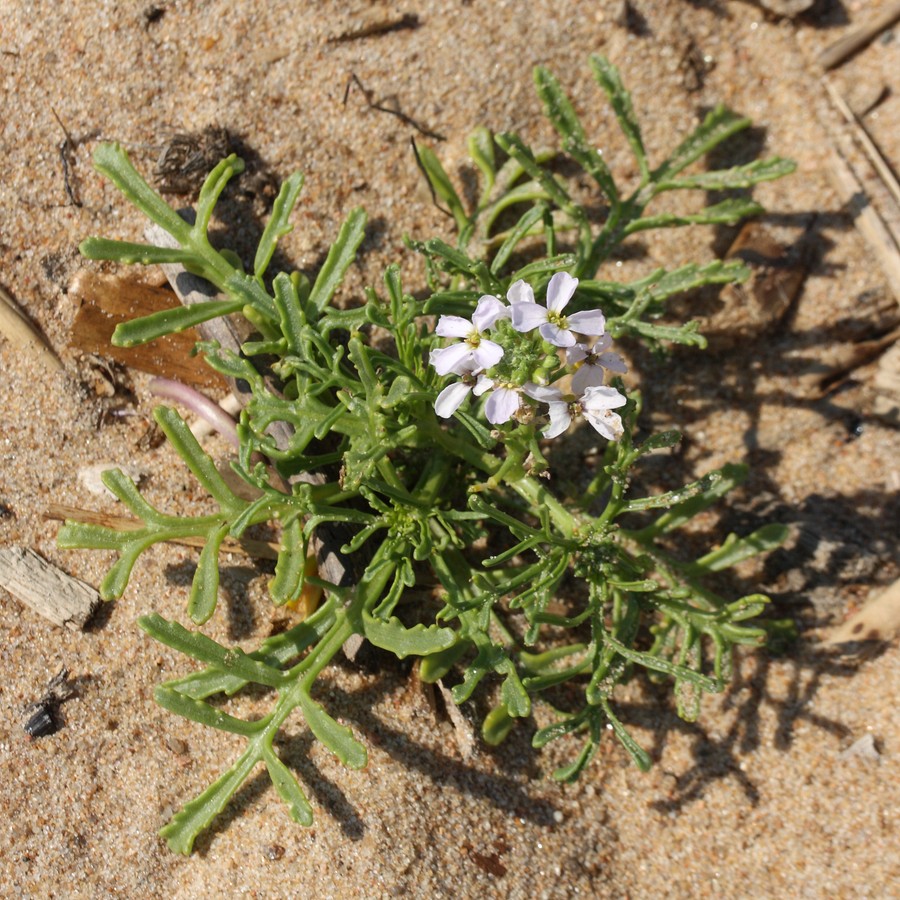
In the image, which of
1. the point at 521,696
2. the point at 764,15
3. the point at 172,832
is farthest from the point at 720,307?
the point at 172,832

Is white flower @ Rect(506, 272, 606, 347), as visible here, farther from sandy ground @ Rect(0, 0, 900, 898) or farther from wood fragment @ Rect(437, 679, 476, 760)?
wood fragment @ Rect(437, 679, 476, 760)

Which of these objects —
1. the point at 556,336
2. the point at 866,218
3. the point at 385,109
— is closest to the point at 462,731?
the point at 556,336

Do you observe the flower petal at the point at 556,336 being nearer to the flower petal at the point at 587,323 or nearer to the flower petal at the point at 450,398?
the flower petal at the point at 587,323

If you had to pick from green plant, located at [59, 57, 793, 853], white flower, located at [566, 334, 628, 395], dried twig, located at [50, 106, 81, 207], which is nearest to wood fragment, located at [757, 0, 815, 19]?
green plant, located at [59, 57, 793, 853]

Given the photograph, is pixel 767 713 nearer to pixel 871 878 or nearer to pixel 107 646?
pixel 871 878

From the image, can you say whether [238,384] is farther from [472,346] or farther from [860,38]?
[860,38]

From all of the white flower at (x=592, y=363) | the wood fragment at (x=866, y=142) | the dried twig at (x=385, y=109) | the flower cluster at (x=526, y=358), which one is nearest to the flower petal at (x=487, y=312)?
the flower cluster at (x=526, y=358)
